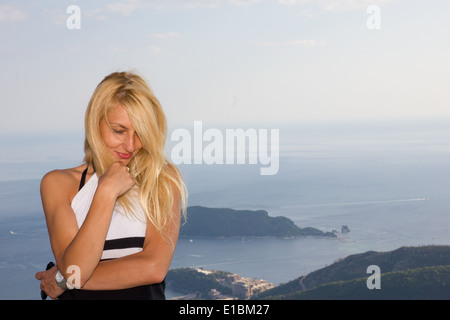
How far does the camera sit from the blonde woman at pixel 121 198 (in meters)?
1.24

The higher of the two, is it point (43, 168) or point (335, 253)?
point (43, 168)

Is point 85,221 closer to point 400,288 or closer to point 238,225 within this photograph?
point 400,288

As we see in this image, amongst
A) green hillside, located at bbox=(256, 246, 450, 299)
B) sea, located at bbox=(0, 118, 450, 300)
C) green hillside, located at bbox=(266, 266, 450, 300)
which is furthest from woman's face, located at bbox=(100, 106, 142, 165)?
sea, located at bbox=(0, 118, 450, 300)

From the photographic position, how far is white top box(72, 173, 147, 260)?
4.18 ft

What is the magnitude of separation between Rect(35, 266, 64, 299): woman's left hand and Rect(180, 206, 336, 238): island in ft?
97.1

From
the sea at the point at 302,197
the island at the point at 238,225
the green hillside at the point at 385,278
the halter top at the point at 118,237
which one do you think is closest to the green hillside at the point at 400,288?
the green hillside at the point at 385,278

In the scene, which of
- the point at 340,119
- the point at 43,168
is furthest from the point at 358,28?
the point at 340,119

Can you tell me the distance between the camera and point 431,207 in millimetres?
35156

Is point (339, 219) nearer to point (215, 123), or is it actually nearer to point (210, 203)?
point (210, 203)

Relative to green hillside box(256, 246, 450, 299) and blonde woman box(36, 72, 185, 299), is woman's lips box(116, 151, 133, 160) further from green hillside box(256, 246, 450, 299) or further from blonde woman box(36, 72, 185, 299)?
green hillside box(256, 246, 450, 299)

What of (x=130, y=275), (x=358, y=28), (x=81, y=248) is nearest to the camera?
(x=81, y=248)

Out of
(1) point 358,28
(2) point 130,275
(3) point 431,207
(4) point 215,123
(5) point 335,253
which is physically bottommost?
(5) point 335,253

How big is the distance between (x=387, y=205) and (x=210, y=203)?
43.6ft

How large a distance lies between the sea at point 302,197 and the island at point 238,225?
60 centimetres
